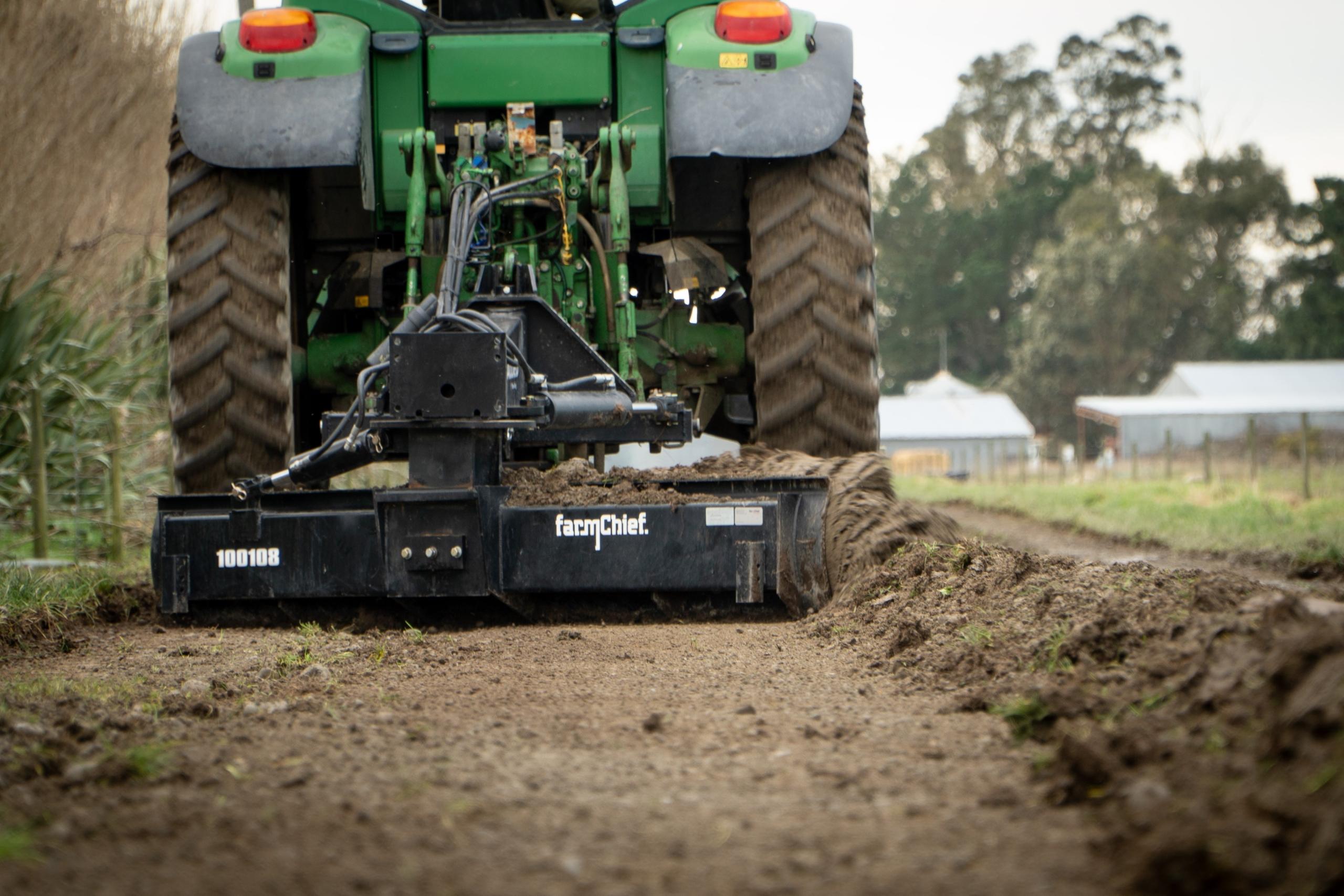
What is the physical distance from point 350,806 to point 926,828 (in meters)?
0.86

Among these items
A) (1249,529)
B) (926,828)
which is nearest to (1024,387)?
(1249,529)

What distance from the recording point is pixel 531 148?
5469mm

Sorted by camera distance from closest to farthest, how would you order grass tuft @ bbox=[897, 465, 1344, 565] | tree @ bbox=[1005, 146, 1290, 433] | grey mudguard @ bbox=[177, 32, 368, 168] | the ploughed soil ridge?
the ploughed soil ridge → grey mudguard @ bbox=[177, 32, 368, 168] → grass tuft @ bbox=[897, 465, 1344, 565] → tree @ bbox=[1005, 146, 1290, 433]

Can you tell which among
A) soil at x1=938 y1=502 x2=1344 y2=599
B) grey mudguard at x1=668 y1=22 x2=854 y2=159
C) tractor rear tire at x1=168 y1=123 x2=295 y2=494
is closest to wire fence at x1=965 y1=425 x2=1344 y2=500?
soil at x1=938 y1=502 x2=1344 y2=599

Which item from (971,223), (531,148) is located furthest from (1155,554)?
(971,223)

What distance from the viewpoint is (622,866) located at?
195cm

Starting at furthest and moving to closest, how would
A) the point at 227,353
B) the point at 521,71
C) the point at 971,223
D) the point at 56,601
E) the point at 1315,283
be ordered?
the point at 971,223 < the point at 1315,283 < the point at 521,71 < the point at 227,353 < the point at 56,601

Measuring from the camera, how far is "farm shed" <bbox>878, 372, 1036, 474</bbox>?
143 feet

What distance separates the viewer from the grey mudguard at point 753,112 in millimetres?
5383

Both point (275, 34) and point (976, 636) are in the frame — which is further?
point (275, 34)

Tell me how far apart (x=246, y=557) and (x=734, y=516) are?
4.99 feet

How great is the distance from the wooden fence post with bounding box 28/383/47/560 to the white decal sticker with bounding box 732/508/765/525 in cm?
399

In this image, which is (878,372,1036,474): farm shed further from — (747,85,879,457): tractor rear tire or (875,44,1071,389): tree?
(747,85,879,457): tractor rear tire

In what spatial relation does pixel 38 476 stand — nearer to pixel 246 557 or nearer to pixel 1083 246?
pixel 246 557
